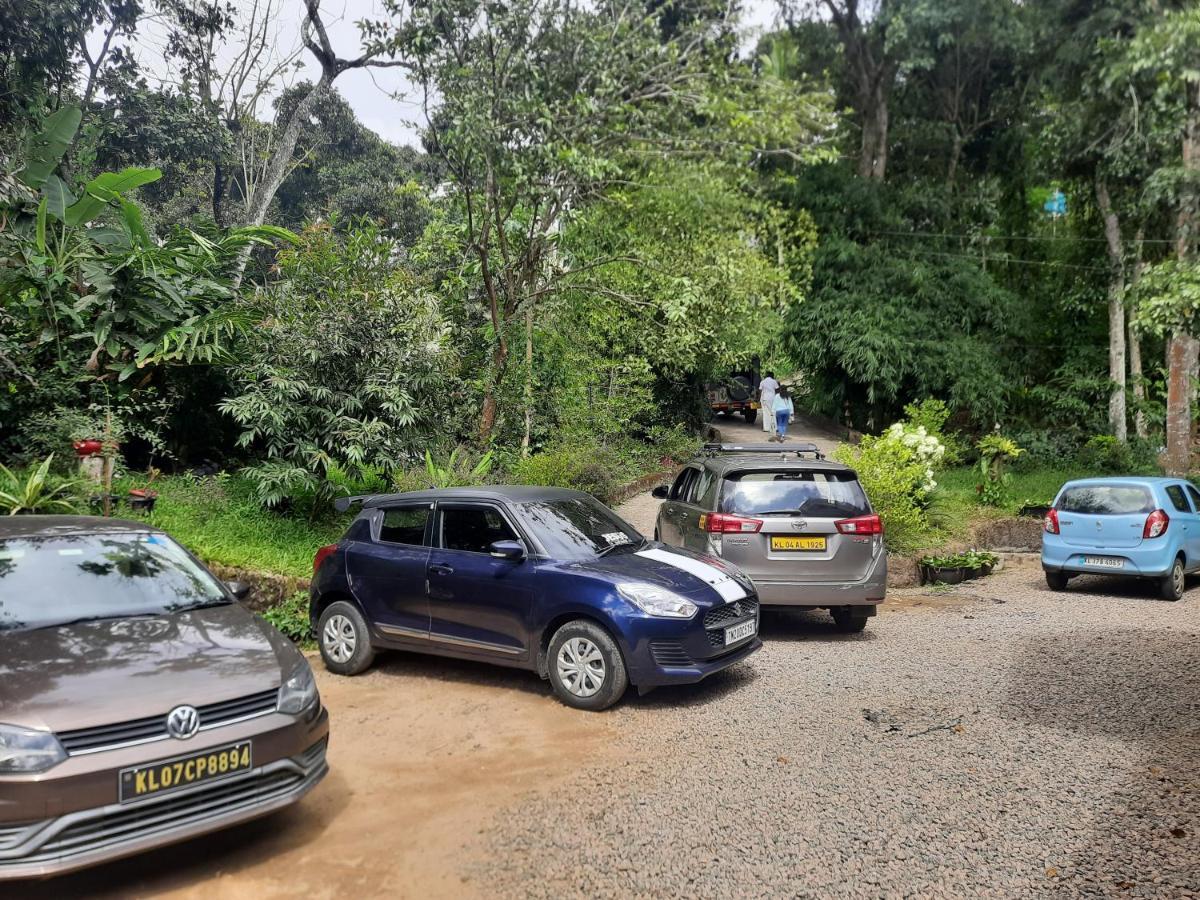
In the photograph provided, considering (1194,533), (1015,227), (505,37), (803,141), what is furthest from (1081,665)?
(1015,227)

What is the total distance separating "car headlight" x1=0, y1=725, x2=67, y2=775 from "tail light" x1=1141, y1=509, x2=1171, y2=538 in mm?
11949

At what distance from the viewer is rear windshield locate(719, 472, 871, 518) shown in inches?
353

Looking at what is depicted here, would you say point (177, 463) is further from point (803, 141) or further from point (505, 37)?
point (803, 141)

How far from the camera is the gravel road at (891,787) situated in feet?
13.5

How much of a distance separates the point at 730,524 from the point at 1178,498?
7.29 meters

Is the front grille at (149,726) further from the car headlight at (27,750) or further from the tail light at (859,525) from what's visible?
the tail light at (859,525)

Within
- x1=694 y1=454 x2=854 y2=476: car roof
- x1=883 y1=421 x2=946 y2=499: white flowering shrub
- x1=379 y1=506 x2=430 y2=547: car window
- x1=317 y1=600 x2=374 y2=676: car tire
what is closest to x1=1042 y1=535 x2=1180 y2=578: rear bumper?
x1=883 y1=421 x2=946 y2=499: white flowering shrub

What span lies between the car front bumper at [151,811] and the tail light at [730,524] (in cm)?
504

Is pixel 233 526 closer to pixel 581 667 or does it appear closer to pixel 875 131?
pixel 581 667

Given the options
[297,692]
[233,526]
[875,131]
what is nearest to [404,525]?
[297,692]

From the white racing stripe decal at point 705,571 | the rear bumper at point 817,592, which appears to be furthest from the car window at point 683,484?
the white racing stripe decal at point 705,571

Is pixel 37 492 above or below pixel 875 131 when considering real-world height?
below

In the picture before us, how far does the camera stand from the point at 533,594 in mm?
6875

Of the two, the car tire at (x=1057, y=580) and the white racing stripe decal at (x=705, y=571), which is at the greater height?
the white racing stripe decal at (x=705, y=571)
